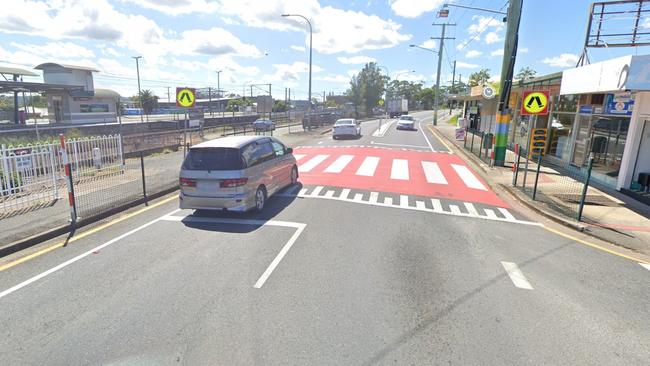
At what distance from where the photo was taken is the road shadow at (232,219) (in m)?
7.32

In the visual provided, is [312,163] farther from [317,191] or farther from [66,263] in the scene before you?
[66,263]

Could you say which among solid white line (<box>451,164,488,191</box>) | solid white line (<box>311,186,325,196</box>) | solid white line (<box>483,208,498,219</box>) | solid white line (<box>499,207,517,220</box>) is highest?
solid white line (<box>451,164,488,191</box>)

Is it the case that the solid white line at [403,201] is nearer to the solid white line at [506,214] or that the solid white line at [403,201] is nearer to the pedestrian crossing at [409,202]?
the pedestrian crossing at [409,202]

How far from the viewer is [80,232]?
7.14 metres

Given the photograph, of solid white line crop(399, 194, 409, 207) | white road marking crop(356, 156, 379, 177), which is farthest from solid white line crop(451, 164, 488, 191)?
white road marking crop(356, 156, 379, 177)

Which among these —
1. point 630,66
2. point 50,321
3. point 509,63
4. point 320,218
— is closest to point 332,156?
point 509,63

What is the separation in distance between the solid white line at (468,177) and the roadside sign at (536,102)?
2718mm

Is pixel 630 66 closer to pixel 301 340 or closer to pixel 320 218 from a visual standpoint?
pixel 320 218

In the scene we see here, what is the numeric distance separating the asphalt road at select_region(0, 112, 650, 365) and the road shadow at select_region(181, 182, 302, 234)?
2.7 inches

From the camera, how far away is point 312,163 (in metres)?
15.4

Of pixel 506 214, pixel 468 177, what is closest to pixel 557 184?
pixel 468 177

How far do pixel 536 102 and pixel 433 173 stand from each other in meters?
→ 4.29

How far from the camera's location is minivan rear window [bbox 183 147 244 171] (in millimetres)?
7680

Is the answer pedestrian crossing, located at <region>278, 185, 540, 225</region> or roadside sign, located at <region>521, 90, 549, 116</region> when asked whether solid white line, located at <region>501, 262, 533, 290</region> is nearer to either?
pedestrian crossing, located at <region>278, 185, 540, 225</region>
